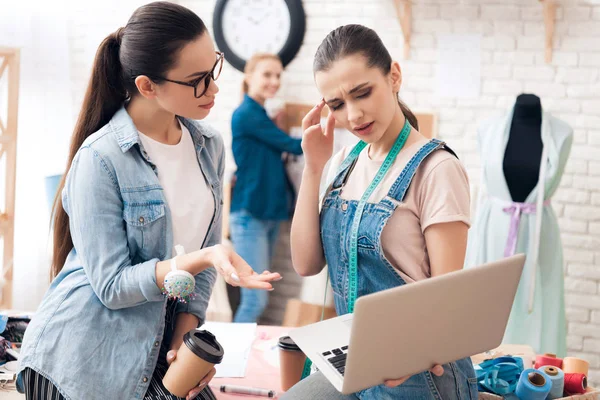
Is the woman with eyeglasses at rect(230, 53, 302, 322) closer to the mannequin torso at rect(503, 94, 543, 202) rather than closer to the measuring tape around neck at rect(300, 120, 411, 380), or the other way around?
the mannequin torso at rect(503, 94, 543, 202)

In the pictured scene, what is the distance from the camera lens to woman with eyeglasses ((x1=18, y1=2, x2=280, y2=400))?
63.0 inches

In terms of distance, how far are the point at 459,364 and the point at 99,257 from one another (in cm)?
88

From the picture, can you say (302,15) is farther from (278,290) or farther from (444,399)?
(444,399)

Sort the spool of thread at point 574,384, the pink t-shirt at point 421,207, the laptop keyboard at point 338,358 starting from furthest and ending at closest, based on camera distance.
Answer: the spool of thread at point 574,384 < the pink t-shirt at point 421,207 < the laptop keyboard at point 338,358

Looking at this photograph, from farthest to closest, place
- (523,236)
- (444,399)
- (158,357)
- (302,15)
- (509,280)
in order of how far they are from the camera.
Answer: (302,15)
(523,236)
(158,357)
(444,399)
(509,280)

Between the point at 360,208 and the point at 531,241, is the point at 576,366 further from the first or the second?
the point at 531,241

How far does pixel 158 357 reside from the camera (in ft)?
5.72

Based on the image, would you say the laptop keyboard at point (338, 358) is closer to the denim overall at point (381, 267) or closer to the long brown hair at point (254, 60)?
the denim overall at point (381, 267)

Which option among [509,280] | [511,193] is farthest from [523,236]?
[509,280]

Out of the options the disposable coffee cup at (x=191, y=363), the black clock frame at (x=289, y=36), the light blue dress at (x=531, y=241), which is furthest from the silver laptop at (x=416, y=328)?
the black clock frame at (x=289, y=36)

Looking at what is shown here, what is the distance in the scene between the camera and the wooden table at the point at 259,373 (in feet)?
6.23

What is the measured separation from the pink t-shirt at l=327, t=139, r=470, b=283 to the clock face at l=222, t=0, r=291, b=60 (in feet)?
8.61

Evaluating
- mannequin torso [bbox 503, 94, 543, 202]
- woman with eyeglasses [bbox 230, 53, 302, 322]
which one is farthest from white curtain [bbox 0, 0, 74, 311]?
mannequin torso [bbox 503, 94, 543, 202]

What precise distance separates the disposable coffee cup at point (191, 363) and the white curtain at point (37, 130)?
1890mm
